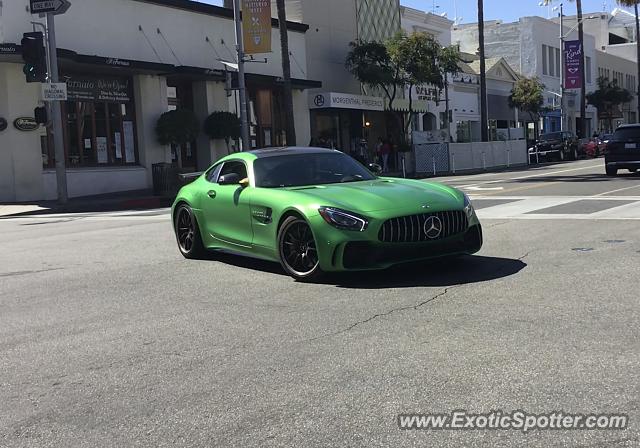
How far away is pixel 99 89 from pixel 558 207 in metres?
18.3

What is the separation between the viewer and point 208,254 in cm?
964

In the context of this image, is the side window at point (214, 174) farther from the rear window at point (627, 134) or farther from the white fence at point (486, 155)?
the white fence at point (486, 155)

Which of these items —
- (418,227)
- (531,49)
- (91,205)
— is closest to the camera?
(418,227)

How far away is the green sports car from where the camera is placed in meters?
7.16

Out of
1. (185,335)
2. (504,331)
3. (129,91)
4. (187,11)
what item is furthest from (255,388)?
(187,11)

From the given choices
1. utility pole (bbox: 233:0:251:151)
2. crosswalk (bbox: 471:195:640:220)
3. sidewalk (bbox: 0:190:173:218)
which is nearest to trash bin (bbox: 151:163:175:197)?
sidewalk (bbox: 0:190:173:218)

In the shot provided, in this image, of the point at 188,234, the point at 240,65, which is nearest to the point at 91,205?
the point at 240,65

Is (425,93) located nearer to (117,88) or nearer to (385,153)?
(385,153)

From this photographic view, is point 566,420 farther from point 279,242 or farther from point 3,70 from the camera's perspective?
point 3,70

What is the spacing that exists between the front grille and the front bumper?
0.16 feet

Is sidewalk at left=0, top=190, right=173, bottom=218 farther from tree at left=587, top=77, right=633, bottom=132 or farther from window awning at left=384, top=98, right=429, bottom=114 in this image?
tree at left=587, top=77, right=633, bottom=132

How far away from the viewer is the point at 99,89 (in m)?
26.4

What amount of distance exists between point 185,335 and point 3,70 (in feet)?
65.6

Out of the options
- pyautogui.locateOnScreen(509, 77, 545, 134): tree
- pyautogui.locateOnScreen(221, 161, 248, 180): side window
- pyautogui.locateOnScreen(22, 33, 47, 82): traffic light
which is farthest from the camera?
Result: pyautogui.locateOnScreen(509, 77, 545, 134): tree
